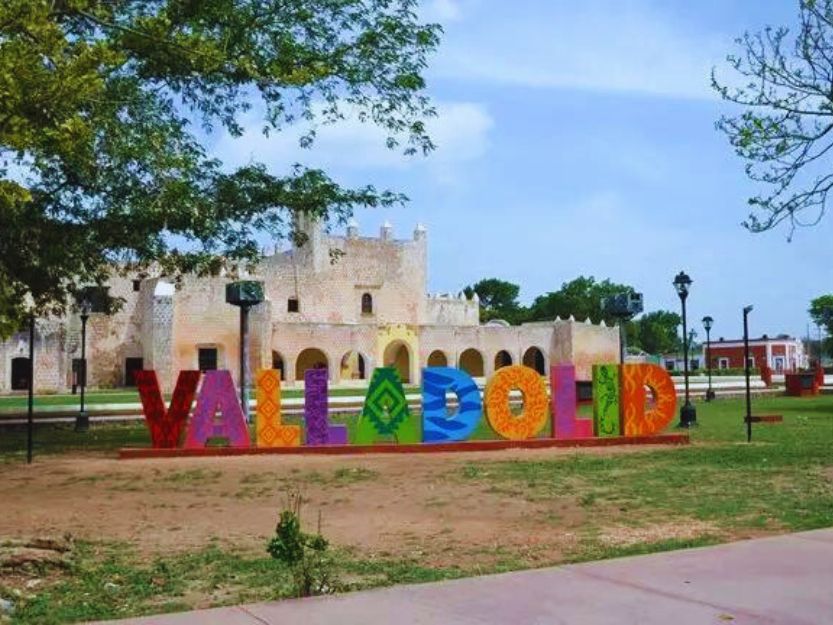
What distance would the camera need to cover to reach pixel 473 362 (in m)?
61.3

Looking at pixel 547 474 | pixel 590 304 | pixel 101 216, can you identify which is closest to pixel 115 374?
pixel 101 216

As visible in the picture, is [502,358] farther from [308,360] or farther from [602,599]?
[602,599]

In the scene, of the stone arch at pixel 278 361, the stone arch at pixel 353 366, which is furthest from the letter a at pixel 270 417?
the stone arch at pixel 353 366

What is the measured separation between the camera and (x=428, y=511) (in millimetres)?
9312

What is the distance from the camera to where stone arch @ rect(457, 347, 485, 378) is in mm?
60719

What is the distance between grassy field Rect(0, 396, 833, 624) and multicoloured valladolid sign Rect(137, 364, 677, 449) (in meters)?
1.29

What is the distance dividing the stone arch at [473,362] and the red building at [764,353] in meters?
37.8

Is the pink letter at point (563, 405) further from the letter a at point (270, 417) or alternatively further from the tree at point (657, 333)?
the tree at point (657, 333)

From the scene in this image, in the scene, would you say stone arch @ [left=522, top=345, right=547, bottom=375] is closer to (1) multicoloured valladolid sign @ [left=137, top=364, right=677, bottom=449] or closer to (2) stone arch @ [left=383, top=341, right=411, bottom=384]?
(2) stone arch @ [left=383, top=341, right=411, bottom=384]

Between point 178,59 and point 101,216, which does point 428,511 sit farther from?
point 101,216

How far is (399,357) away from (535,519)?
49616 millimetres

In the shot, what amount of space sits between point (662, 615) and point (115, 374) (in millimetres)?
47946

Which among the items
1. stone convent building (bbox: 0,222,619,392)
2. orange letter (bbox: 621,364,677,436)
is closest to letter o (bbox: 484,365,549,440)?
orange letter (bbox: 621,364,677,436)

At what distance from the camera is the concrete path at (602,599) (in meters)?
4.83
